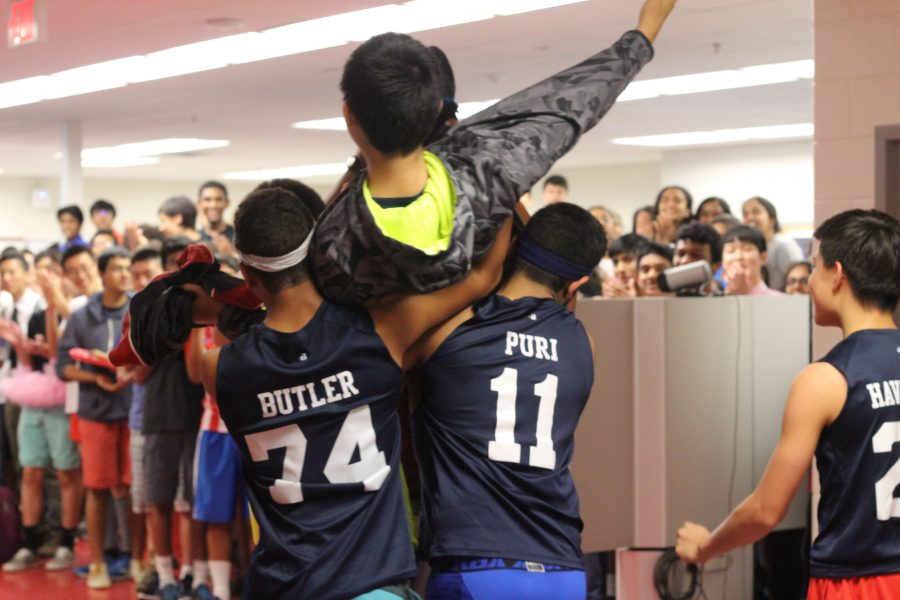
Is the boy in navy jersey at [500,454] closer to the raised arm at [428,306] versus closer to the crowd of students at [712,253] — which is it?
the raised arm at [428,306]

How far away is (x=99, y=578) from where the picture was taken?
20.1ft

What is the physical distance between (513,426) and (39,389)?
471 cm

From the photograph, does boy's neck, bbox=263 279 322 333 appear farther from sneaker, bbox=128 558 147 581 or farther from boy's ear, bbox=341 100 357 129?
sneaker, bbox=128 558 147 581

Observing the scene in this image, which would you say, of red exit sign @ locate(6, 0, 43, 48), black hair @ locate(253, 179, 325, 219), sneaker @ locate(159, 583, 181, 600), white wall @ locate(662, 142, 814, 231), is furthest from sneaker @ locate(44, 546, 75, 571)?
white wall @ locate(662, 142, 814, 231)

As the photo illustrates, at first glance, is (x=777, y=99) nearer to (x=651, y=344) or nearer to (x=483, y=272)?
(x=651, y=344)

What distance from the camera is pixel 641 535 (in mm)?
4266

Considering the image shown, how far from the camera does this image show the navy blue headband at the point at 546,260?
2529 millimetres

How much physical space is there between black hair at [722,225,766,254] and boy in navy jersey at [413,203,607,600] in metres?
3.19

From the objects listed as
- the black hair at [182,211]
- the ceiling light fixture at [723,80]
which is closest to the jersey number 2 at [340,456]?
the black hair at [182,211]

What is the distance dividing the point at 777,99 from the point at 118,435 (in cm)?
754

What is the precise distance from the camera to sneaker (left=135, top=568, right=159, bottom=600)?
5.84 meters

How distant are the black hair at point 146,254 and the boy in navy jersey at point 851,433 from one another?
384 cm

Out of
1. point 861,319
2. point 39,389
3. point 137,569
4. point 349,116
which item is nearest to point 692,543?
point 861,319

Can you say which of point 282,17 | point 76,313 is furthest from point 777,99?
point 76,313
